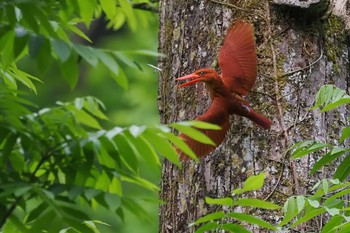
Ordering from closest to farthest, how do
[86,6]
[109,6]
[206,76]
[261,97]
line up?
[86,6]
[109,6]
[206,76]
[261,97]

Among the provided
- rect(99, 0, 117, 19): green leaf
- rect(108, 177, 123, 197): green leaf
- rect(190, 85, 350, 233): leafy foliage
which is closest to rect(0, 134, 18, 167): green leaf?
rect(108, 177, 123, 197): green leaf

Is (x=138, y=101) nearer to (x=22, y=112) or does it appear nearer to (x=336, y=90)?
(x=336, y=90)

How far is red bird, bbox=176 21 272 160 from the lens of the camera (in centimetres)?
308

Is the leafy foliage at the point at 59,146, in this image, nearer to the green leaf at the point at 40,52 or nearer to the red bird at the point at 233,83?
the green leaf at the point at 40,52

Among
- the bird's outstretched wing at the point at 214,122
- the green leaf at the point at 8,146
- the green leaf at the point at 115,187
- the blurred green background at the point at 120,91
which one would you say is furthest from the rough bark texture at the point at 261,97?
the blurred green background at the point at 120,91

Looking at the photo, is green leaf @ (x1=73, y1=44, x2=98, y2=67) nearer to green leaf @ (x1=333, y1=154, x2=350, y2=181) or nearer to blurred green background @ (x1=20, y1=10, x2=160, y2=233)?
green leaf @ (x1=333, y1=154, x2=350, y2=181)

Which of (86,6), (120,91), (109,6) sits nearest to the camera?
(86,6)

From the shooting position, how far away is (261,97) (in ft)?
10.7

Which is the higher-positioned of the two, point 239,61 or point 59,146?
point 239,61

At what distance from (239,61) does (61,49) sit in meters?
1.34

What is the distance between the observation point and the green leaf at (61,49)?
72.7 inches

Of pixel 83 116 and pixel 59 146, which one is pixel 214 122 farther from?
pixel 59 146

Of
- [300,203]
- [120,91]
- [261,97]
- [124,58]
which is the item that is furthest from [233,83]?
[120,91]

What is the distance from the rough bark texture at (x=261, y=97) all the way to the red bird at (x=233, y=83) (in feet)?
0.37
